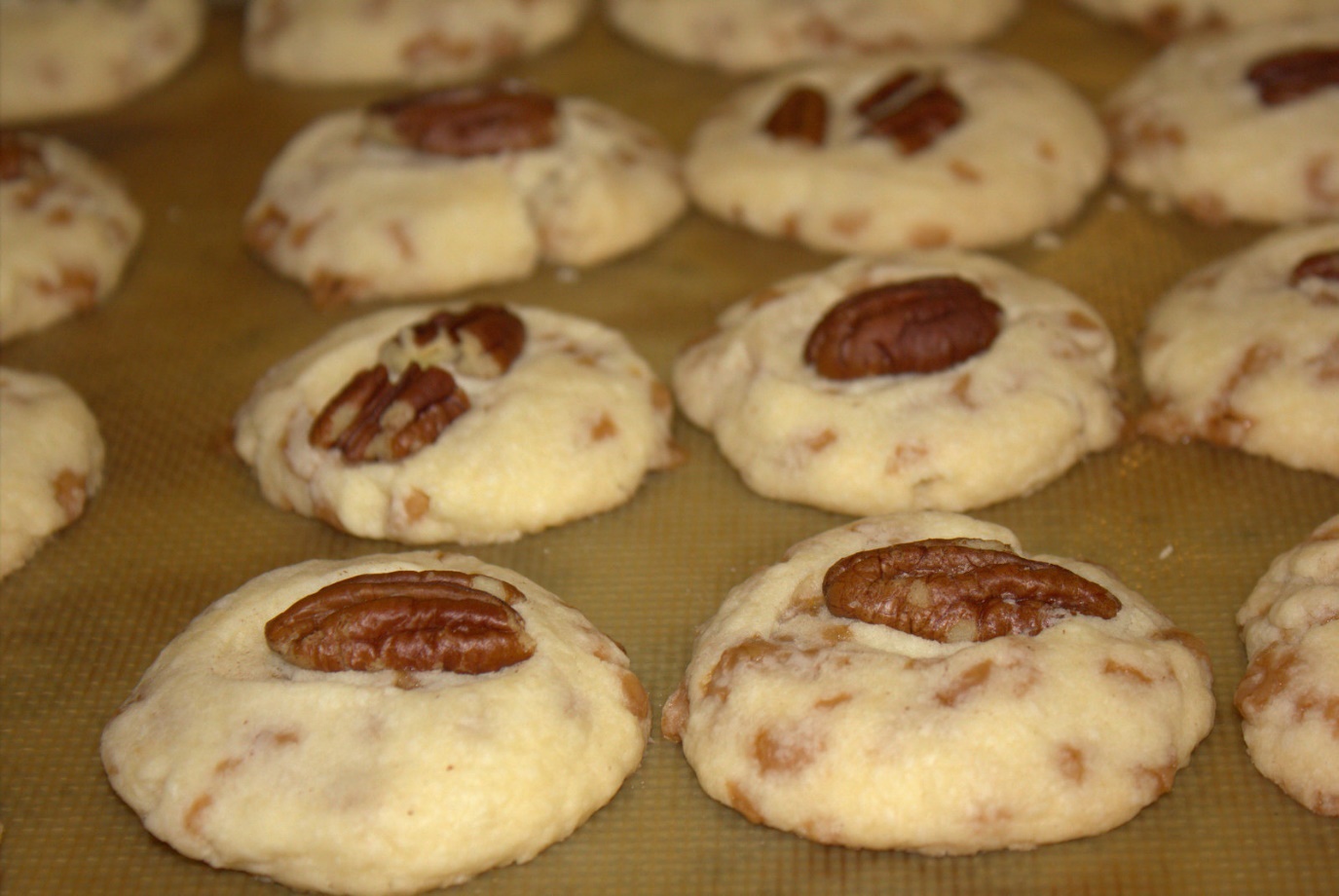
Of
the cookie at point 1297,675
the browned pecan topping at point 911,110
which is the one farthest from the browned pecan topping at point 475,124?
the cookie at point 1297,675

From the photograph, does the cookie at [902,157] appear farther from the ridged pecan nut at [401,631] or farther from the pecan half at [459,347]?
the ridged pecan nut at [401,631]

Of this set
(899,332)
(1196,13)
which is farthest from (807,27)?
(899,332)

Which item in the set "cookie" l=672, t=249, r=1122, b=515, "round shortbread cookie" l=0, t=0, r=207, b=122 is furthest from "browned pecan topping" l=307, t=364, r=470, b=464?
"round shortbread cookie" l=0, t=0, r=207, b=122

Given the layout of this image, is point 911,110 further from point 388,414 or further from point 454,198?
point 388,414

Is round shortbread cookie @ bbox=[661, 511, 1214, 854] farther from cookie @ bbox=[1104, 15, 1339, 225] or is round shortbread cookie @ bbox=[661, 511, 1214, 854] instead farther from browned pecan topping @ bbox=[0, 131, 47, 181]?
browned pecan topping @ bbox=[0, 131, 47, 181]

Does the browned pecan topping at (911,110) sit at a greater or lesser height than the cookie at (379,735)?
greater

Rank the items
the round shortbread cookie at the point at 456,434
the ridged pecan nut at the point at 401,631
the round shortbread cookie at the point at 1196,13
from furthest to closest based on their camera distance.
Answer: the round shortbread cookie at the point at 1196,13 < the round shortbread cookie at the point at 456,434 < the ridged pecan nut at the point at 401,631
